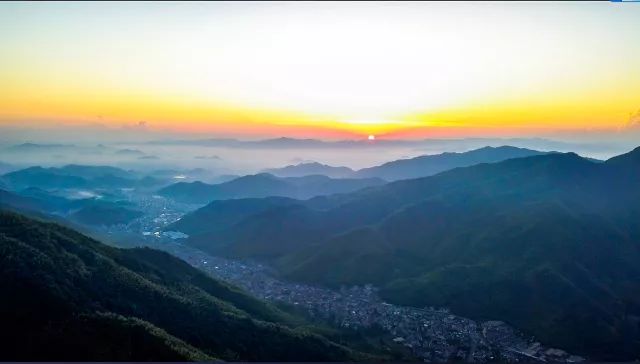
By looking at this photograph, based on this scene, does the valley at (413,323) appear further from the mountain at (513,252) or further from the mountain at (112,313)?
the mountain at (112,313)

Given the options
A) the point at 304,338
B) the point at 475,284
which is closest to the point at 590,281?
the point at 475,284

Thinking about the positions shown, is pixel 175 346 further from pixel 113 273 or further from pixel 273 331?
pixel 113 273

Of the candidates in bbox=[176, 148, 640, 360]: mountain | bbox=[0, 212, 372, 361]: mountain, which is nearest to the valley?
bbox=[176, 148, 640, 360]: mountain

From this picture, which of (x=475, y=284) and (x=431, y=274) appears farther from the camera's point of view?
(x=431, y=274)

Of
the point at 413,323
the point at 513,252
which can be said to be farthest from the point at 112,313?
the point at 513,252

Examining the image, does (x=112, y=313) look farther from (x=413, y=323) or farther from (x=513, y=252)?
(x=513, y=252)

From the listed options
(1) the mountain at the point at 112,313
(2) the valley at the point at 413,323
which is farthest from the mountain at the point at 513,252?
(1) the mountain at the point at 112,313
